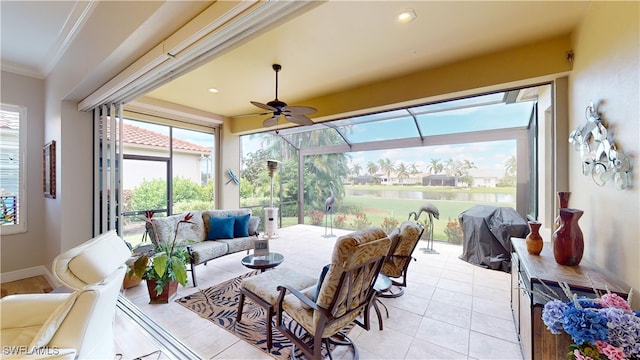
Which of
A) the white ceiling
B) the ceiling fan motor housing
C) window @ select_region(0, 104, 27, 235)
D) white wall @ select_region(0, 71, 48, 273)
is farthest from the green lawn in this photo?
window @ select_region(0, 104, 27, 235)

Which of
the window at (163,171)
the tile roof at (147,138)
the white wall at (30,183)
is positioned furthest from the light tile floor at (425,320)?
the tile roof at (147,138)

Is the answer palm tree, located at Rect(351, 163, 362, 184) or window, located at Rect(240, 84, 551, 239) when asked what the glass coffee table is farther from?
palm tree, located at Rect(351, 163, 362, 184)

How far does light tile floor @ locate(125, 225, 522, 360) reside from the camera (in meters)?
2.01

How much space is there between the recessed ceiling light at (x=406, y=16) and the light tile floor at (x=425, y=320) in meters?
2.94

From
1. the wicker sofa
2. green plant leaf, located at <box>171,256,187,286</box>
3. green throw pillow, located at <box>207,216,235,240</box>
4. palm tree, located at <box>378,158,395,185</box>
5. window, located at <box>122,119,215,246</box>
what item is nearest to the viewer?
green plant leaf, located at <box>171,256,187,286</box>

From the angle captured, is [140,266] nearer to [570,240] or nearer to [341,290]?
[341,290]

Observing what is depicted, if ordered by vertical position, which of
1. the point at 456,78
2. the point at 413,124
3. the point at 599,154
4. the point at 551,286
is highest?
the point at 456,78

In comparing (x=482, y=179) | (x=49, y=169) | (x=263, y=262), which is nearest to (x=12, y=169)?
(x=49, y=169)

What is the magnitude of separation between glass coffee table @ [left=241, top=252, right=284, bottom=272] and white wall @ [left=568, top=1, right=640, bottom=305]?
2.96 metres

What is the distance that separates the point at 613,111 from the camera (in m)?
1.66

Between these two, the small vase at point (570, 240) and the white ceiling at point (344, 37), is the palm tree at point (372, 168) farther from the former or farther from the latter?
the small vase at point (570, 240)

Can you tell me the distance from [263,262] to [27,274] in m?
3.72

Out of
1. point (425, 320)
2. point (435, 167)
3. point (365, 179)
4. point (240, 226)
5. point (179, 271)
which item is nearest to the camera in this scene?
point (425, 320)

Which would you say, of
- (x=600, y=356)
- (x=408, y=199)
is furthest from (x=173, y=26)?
(x=408, y=199)
